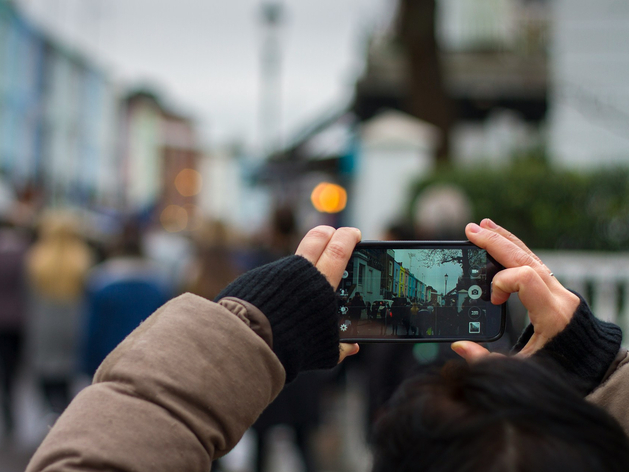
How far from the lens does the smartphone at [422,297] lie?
125 cm

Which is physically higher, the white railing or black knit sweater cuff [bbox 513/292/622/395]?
black knit sweater cuff [bbox 513/292/622/395]

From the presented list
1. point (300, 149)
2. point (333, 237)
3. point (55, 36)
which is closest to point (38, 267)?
point (333, 237)

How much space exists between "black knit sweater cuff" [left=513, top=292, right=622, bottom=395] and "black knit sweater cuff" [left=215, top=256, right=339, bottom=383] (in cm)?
36

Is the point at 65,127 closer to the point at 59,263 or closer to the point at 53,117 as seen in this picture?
the point at 53,117

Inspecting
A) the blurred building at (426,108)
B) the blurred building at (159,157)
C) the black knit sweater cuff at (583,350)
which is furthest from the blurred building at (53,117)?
the black knit sweater cuff at (583,350)

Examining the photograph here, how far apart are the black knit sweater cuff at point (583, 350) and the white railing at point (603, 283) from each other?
204 inches

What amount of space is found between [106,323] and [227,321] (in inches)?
167

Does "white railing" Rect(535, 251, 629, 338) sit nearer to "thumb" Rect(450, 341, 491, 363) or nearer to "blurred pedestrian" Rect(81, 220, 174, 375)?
"blurred pedestrian" Rect(81, 220, 174, 375)

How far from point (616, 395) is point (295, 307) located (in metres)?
0.57

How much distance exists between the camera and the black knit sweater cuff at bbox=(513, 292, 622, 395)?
1115mm

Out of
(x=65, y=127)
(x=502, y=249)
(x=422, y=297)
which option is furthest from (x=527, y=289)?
(x=65, y=127)

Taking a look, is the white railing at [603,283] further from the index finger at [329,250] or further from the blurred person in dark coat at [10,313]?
the index finger at [329,250]

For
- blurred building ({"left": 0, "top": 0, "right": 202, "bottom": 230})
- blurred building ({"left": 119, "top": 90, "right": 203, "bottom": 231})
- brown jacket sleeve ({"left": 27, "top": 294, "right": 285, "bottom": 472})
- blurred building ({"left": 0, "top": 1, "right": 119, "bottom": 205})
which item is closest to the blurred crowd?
brown jacket sleeve ({"left": 27, "top": 294, "right": 285, "bottom": 472})

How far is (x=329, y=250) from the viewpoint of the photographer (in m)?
1.11
